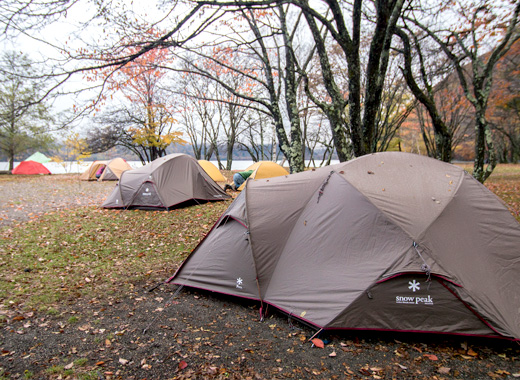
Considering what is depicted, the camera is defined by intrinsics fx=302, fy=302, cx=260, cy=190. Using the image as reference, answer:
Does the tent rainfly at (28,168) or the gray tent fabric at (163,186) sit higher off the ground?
the tent rainfly at (28,168)

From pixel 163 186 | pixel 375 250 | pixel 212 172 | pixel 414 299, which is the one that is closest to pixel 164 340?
pixel 375 250

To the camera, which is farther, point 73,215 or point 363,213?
point 73,215

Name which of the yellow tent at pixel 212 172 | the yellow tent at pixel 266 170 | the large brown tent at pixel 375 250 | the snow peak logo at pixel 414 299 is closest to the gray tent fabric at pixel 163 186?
the yellow tent at pixel 266 170

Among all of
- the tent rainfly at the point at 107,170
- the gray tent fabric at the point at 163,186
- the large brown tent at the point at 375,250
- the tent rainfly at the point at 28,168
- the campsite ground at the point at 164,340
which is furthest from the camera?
the tent rainfly at the point at 28,168

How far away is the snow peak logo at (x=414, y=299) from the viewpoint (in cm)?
309

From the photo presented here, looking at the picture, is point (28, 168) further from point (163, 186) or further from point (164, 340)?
point (164, 340)

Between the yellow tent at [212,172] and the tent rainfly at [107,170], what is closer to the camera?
the yellow tent at [212,172]

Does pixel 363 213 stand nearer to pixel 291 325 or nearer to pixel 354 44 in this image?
pixel 291 325

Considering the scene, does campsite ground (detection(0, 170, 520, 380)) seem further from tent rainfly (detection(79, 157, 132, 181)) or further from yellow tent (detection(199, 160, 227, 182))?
tent rainfly (detection(79, 157, 132, 181))

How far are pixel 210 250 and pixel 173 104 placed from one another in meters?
24.2

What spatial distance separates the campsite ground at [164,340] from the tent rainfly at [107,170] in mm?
17828

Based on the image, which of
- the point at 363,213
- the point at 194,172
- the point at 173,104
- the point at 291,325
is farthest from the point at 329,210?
the point at 173,104

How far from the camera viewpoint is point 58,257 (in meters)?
→ 5.94

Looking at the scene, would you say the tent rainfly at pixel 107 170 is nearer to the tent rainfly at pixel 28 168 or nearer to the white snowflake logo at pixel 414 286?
the tent rainfly at pixel 28 168
